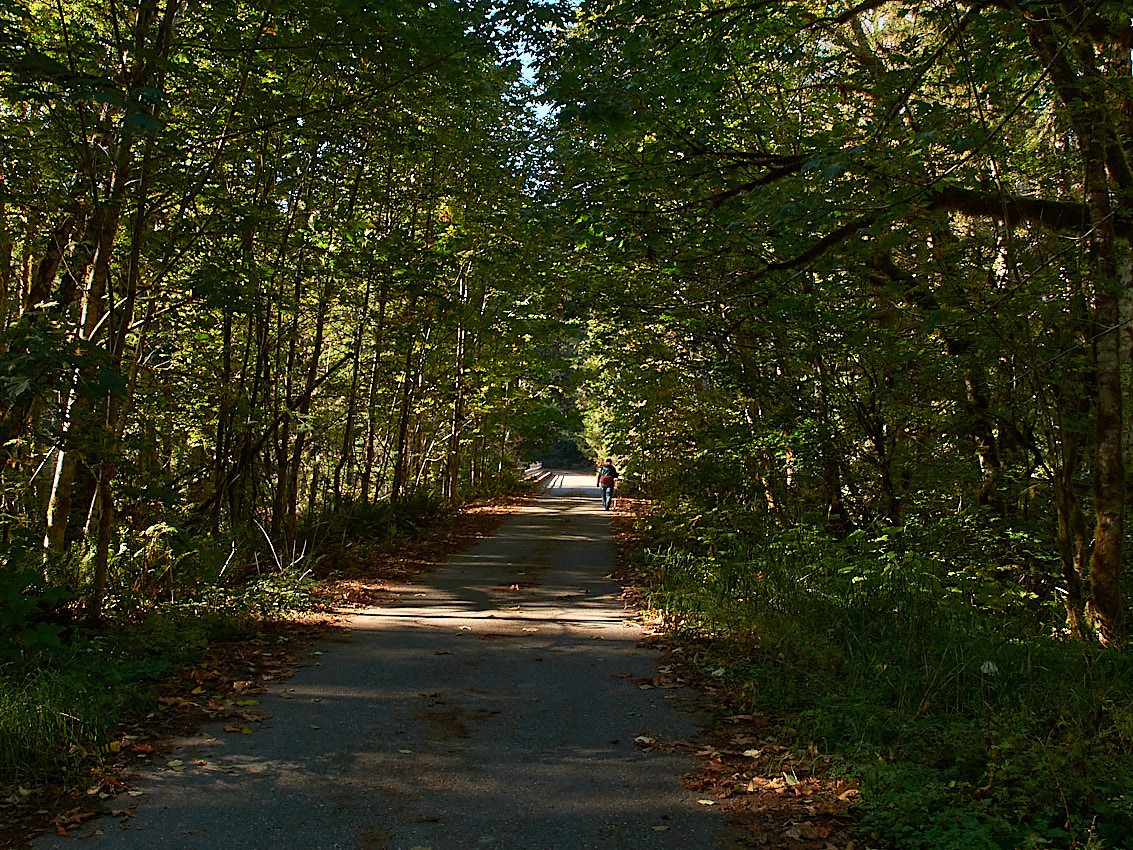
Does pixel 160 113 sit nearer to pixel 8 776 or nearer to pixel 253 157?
pixel 253 157

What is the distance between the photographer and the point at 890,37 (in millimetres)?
13703

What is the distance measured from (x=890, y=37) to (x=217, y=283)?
12.1 meters

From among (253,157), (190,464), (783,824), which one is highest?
(253,157)

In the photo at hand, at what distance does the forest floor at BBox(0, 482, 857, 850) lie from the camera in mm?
3930

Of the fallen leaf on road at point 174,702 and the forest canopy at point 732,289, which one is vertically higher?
the forest canopy at point 732,289

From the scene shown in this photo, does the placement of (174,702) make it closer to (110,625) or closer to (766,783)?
(110,625)

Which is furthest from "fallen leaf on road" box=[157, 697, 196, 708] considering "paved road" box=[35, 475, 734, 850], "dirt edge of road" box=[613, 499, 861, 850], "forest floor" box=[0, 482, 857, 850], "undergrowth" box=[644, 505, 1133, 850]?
"undergrowth" box=[644, 505, 1133, 850]

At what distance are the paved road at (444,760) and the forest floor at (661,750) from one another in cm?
12

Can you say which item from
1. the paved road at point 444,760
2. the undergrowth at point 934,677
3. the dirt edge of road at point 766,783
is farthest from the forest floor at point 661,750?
the undergrowth at point 934,677

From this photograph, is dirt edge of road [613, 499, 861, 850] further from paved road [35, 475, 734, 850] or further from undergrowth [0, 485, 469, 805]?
undergrowth [0, 485, 469, 805]

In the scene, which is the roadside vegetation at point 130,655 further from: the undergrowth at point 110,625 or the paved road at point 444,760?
the paved road at point 444,760

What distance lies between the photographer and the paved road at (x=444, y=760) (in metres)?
3.86

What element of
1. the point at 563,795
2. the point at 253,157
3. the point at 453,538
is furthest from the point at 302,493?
the point at 563,795

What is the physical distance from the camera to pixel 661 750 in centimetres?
507
